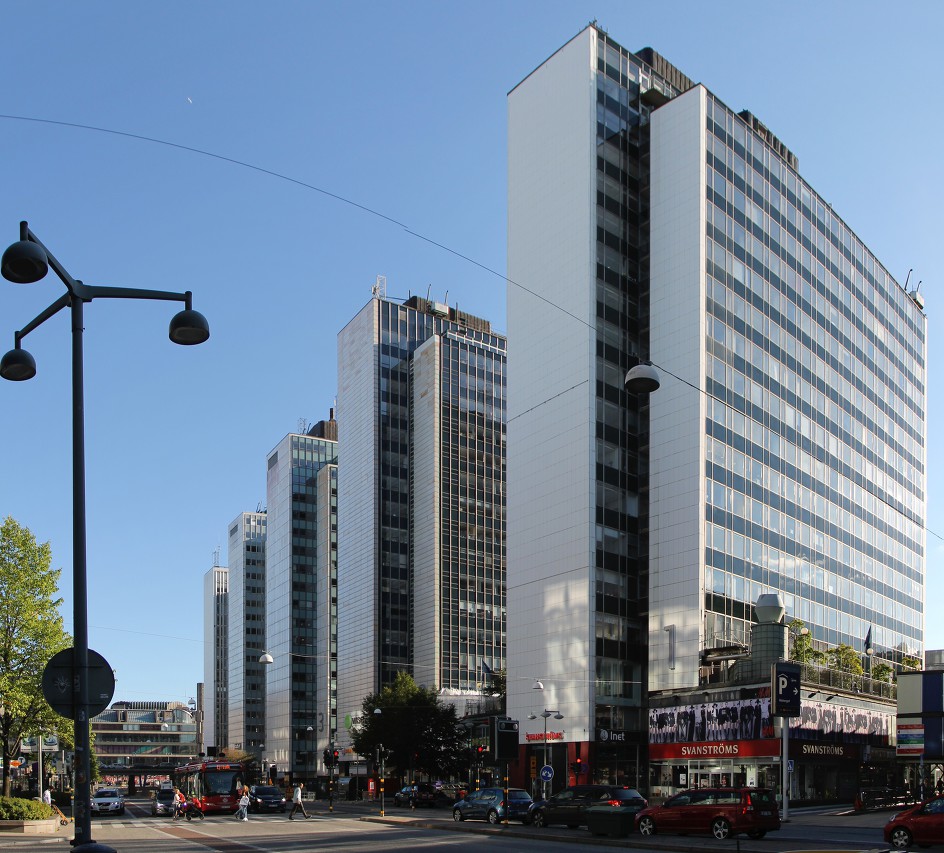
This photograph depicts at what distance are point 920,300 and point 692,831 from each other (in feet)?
328

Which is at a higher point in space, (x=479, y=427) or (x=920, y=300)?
(x=920, y=300)

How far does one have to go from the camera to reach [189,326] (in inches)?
544

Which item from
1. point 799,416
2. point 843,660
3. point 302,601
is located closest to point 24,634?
point 843,660

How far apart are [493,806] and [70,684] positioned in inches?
1497

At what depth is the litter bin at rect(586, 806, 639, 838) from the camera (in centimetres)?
3588

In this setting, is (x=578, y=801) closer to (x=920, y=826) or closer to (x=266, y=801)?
(x=920, y=826)

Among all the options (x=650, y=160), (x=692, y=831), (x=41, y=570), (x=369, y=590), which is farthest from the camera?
(x=369, y=590)

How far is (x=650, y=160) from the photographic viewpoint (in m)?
83.6

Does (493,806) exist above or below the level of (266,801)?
above

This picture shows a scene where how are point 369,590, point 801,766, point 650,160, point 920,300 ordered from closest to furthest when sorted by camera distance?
point 801,766 < point 650,160 < point 920,300 < point 369,590

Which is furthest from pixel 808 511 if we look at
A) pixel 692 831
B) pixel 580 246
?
pixel 692 831

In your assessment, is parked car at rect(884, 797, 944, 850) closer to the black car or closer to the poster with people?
the poster with people

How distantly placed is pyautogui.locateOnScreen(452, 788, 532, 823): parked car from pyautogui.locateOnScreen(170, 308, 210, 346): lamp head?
121 feet

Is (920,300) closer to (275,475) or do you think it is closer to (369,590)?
(369,590)
